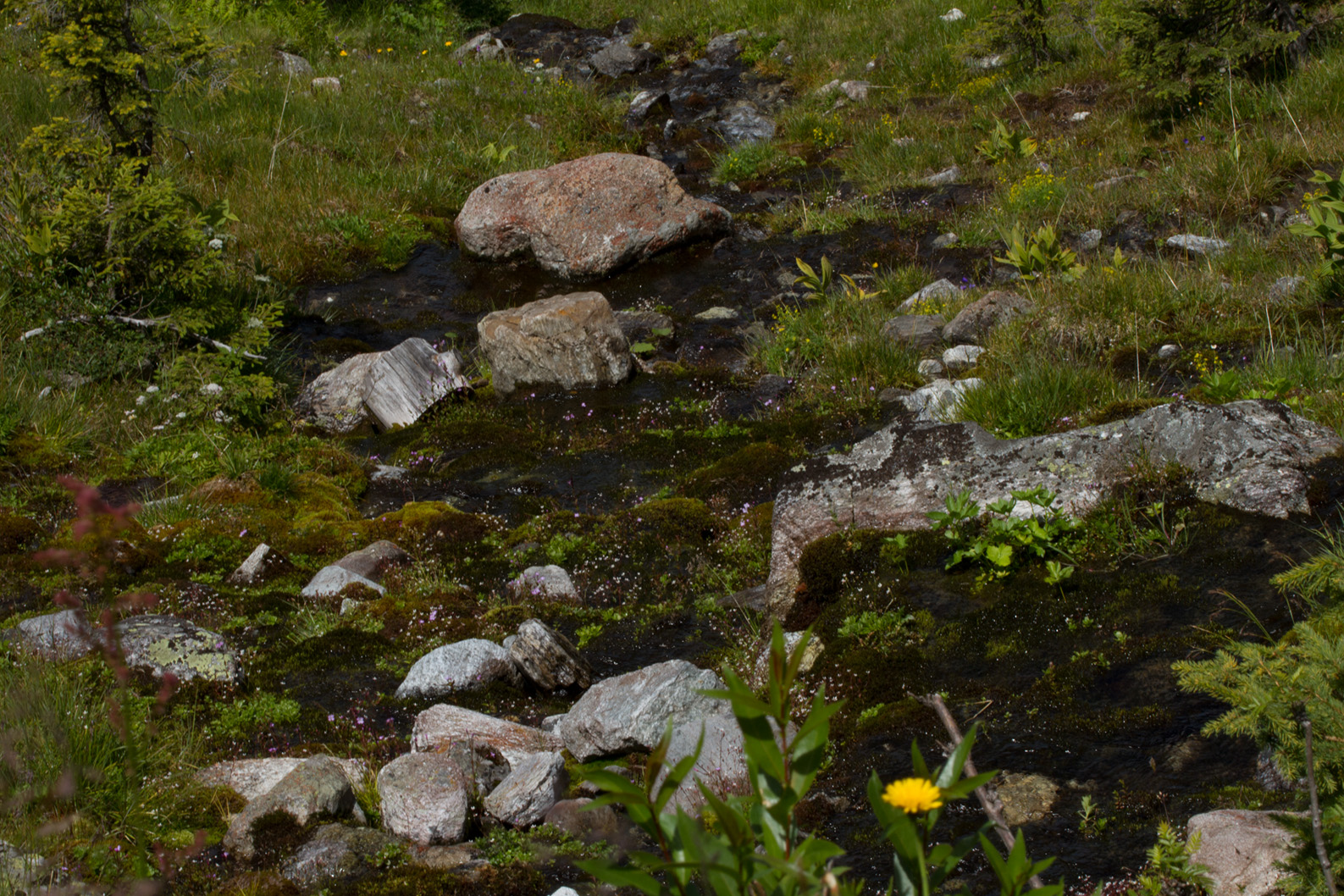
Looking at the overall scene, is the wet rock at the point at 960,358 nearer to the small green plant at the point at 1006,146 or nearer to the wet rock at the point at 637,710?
the wet rock at the point at 637,710

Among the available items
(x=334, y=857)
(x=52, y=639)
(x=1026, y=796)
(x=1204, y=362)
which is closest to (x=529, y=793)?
(x=334, y=857)

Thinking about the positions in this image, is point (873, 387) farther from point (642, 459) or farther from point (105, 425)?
point (105, 425)

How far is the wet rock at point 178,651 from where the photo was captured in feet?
14.0

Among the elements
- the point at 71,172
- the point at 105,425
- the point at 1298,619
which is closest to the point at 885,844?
the point at 1298,619

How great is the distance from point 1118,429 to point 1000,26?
36.5 feet

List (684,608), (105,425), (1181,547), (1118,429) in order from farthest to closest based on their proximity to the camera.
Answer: (105,425) < (684,608) < (1118,429) < (1181,547)

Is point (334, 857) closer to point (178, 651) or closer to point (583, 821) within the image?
point (583, 821)

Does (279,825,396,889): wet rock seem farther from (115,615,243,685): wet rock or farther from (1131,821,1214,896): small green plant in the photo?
(1131,821,1214,896): small green plant

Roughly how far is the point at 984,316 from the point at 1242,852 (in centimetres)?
602

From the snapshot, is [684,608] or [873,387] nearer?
[684,608]

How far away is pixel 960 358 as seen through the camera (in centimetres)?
730

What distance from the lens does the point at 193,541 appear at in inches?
237

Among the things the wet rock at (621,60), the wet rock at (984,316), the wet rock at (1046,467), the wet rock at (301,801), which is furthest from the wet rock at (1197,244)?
the wet rock at (621,60)

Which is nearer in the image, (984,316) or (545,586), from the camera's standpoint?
(545,586)
